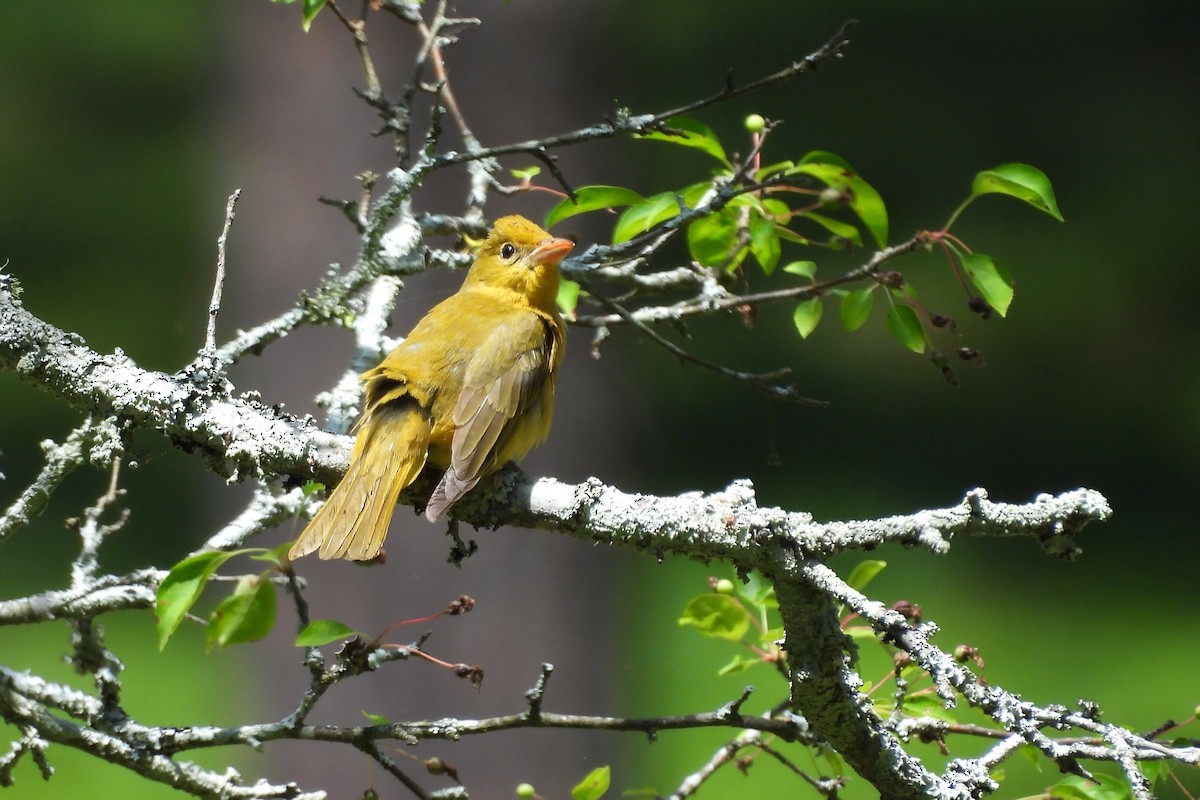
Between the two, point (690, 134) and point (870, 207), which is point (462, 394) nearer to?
point (690, 134)

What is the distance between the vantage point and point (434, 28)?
112 inches

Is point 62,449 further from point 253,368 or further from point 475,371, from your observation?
point 253,368

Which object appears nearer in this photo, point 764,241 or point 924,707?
point 924,707

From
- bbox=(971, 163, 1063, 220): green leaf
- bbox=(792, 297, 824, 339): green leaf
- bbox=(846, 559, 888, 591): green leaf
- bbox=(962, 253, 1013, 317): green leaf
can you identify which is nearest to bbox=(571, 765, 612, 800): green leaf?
bbox=(846, 559, 888, 591): green leaf

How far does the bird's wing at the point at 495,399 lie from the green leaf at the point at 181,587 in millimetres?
435

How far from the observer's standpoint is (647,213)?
8.06ft

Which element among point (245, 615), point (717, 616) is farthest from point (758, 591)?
point (245, 615)

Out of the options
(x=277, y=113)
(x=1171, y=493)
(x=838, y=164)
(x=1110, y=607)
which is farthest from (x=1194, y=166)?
(x=838, y=164)

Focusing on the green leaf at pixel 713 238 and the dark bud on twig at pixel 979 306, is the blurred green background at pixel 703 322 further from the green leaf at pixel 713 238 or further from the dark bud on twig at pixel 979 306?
the dark bud on twig at pixel 979 306

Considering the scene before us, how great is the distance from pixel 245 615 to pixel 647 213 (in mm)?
976

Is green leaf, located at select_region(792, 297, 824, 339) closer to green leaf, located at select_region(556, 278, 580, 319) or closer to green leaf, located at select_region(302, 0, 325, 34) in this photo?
green leaf, located at select_region(556, 278, 580, 319)

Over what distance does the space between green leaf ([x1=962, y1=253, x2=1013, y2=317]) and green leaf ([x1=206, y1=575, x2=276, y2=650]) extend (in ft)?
4.20

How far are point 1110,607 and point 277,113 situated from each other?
5.96 metres

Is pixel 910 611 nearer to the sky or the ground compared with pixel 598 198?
nearer to the ground
